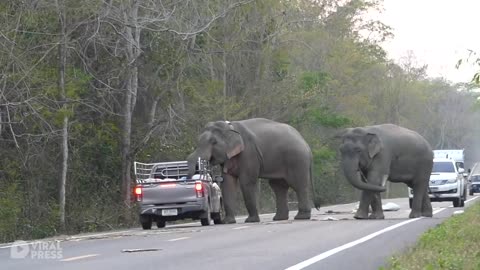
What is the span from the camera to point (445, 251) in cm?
1623

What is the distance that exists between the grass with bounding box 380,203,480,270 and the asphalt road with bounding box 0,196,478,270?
41 cm

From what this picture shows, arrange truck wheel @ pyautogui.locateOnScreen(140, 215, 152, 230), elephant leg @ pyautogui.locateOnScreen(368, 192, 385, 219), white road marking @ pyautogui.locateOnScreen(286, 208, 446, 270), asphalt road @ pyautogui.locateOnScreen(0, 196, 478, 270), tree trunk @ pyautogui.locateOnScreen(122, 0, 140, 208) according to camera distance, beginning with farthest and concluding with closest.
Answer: tree trunk @ pyautogui.locateOnScreen(122, 0, 140, 208) → elephant leg @ pyautogui.locateOnScreen(368, 192, 385, 219) → truck wheel @ pyautogui.locateOnScreen(140, 215, 152, 230) → asphalt road @ pyautogui.locateOnScreen(0, 196, 478, 270) → white road marking @ pyautogui.locateOnScreen(286, 208, 446, 270)

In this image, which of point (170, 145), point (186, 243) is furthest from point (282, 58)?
point (186, 243)

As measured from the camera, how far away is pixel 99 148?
35719 millimetres

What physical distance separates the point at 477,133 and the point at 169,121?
88.7 metres

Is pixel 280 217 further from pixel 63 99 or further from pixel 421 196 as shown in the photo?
pixel 63 99

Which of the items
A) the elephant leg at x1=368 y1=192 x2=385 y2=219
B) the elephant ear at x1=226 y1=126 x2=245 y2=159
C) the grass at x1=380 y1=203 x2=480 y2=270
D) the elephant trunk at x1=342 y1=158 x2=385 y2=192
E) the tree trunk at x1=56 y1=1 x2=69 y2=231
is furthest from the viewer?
the elephant ear at x1=226 y1=126 x2=245 y2=159

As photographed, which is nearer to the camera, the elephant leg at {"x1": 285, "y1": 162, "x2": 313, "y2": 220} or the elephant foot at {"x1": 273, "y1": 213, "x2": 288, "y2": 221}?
the elephant foot at {"x1": 273, "y1": 213, "x2": 288, "y2": 221}

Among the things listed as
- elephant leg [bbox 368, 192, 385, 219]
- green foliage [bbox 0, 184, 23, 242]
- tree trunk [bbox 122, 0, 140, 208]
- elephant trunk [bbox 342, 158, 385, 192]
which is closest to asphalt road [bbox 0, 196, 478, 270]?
green foliage [bbox 0, 184, 23, 242]

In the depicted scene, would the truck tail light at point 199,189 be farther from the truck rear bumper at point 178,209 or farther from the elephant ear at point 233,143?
the elephant ear at point 233,143

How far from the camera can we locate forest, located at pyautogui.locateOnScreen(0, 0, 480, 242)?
2895cm

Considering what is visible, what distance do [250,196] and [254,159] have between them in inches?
47.1

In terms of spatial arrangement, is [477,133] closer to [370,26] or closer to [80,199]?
[370,26]

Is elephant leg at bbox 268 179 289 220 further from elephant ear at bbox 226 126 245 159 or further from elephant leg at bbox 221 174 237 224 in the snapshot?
elephant ear at bbox 226 126 245 159
